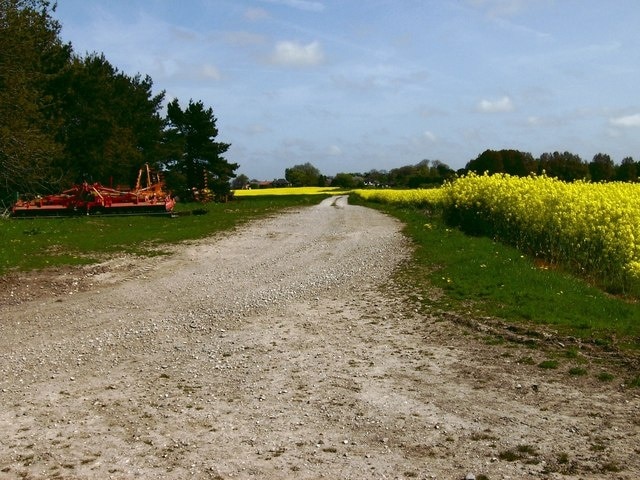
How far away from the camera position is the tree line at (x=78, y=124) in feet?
66.7

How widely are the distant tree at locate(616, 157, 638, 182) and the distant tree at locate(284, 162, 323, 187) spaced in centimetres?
8349

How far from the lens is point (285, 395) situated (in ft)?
19.8

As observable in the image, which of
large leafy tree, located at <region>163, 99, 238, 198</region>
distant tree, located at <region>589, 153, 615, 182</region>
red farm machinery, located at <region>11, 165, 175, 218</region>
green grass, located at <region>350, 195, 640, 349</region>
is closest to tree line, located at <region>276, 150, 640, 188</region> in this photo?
distant tree, located at <region>589, 153, 615, 182</region>

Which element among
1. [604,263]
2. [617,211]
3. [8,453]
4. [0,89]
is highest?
[0,89]

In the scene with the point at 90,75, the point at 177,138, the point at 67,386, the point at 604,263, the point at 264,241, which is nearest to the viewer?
the point at 67,386

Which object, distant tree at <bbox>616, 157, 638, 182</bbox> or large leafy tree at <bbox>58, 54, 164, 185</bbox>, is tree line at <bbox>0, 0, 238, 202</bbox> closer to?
large leafy tree at <bbox>58, 54, 164, 185</bbox>

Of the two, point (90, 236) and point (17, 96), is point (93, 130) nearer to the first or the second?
point (17, 96)

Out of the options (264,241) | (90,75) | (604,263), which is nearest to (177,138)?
(90,75)

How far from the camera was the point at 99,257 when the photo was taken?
15.0 metres

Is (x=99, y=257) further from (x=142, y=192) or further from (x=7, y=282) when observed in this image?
(x=142, y=192)

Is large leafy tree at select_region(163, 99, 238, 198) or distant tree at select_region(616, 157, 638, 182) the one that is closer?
distant tree at select_region(616, 157, 638, 182)

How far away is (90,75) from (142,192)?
14086 mm

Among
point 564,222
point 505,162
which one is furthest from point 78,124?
point 505,162

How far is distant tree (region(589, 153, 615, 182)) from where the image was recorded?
48.4 meters
